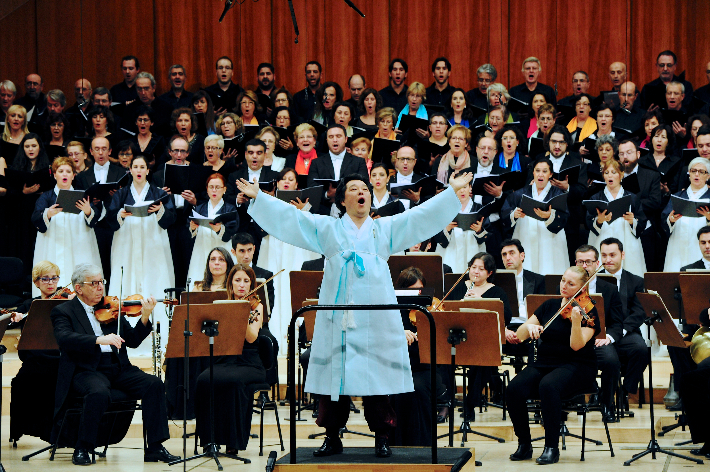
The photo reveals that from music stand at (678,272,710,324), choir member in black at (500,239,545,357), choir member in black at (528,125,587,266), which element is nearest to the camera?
music stand at (678,272,710,324)

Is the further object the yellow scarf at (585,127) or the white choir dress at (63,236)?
the yellow scarf at (585,127)

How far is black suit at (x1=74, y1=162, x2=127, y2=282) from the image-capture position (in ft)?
25.9

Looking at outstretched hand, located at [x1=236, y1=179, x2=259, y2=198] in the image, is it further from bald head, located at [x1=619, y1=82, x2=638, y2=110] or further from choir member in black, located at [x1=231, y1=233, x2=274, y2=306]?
bald head, located at [x1=619, y1=82, x2=638, y2=110]

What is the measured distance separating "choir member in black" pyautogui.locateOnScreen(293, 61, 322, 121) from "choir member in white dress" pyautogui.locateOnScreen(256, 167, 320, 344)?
2080 millimetres

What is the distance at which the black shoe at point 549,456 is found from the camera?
4.92 meters

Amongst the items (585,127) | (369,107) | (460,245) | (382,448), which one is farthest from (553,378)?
(369,107)

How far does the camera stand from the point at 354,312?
3873 mm

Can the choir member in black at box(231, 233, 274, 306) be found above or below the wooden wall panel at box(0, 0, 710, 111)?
below

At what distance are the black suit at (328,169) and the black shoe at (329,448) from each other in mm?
3590

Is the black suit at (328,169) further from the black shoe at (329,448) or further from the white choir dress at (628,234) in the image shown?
the black shoe at (329,448)

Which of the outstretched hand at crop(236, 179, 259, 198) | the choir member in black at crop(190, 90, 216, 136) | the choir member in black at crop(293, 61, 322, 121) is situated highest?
the choir member in black at crop(293, 61, 322, 121)

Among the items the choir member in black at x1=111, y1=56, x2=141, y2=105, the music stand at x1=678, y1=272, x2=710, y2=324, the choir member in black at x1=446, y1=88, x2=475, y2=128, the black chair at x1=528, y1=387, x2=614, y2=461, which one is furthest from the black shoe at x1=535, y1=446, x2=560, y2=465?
the choir member in black at x1=111, y1=56, x2=141, y2=105

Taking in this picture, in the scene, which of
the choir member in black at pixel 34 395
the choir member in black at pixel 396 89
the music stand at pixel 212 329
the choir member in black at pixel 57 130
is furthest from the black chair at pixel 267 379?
the choir member in black at pixel 396 89

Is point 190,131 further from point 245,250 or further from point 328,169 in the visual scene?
point 245,250
